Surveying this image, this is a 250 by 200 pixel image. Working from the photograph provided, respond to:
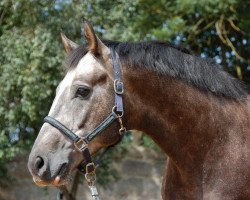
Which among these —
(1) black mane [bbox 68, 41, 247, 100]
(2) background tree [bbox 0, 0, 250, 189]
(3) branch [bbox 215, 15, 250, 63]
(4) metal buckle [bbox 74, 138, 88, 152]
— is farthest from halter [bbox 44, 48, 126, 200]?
(3) branch [bbox 215, 15, 250, 63]

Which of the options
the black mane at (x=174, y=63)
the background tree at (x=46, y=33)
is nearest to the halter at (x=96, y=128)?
the black mane at (x=174, y=63)

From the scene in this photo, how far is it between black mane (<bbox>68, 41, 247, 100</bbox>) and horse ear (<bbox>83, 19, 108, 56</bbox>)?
0.19 ft

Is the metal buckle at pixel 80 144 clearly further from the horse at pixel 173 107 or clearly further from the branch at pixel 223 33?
the branch at pixel 223 33

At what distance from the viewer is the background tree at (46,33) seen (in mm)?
5887

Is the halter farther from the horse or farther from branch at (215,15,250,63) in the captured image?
branch at (215,15,250,63)

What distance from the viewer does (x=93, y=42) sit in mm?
3059

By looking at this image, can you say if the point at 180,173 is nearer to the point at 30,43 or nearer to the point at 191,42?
the point at 30,43

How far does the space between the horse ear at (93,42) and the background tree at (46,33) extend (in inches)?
110

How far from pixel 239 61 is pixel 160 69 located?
463 cm

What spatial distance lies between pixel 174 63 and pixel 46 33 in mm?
3101

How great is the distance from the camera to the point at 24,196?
7.91 metres

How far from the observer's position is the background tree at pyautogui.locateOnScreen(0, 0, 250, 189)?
5.89 m

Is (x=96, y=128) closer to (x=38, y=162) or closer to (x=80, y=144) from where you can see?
(x=80, y=144)

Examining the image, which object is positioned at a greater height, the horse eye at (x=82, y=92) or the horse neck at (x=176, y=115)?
the horse eye at (x=82, y=92)
